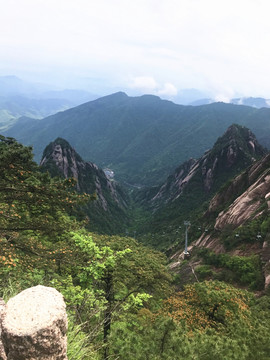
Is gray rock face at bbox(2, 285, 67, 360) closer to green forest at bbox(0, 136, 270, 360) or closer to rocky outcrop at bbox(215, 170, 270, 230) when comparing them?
green forest at bbox(0, 136, 270, 360)

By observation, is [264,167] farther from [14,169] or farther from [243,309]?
[14,169]

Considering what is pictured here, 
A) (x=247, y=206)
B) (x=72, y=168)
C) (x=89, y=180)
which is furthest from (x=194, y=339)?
(x=89, y=180)

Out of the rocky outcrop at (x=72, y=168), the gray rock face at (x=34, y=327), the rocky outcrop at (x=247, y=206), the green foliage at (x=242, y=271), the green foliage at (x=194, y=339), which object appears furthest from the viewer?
the rocky outcrop at (x=72, y=168)

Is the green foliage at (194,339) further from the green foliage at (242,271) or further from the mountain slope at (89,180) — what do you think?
the mountain slope at (89,180)

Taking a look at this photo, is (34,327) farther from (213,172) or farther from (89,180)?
(89,180)

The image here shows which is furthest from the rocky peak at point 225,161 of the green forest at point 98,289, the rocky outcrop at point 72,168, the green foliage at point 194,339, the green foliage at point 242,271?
the green forest at point 98,289
